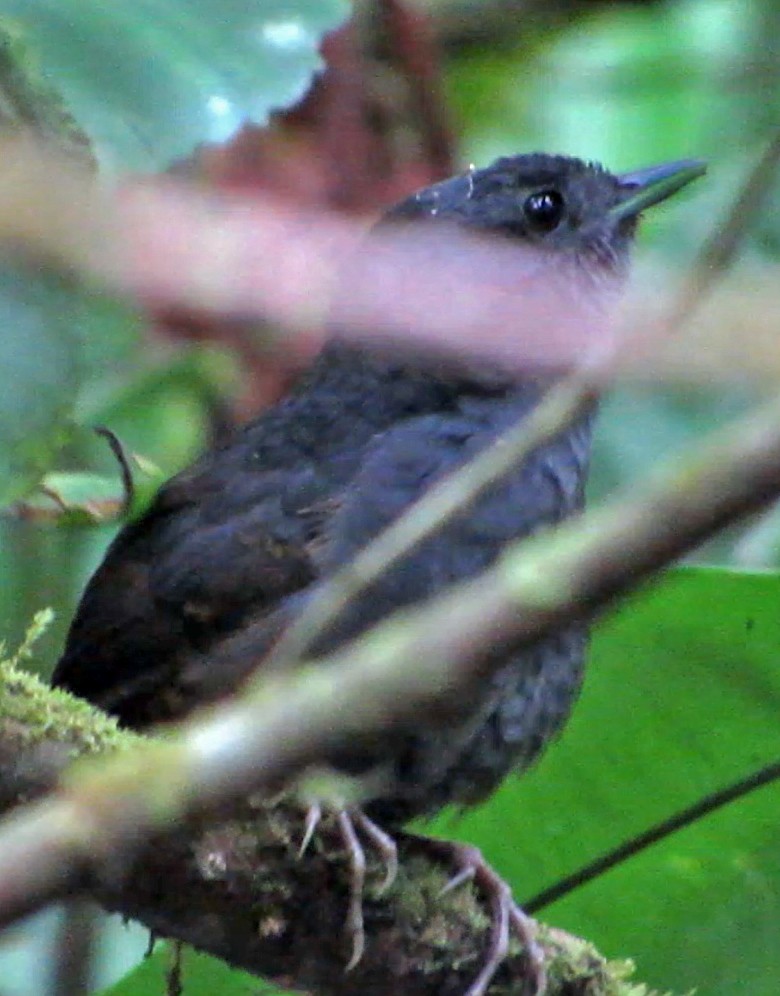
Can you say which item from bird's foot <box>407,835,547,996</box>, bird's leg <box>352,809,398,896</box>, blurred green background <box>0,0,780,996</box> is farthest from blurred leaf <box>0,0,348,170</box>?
bird's foot <box>407,835,547,996</box>

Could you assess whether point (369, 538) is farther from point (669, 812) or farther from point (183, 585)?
point (669, 812)

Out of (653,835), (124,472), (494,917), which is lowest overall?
(653,835)

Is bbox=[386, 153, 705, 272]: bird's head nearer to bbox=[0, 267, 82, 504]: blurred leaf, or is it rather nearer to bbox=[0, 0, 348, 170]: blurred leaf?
bbox=[0, 0, 348, 170]: blurred leaf

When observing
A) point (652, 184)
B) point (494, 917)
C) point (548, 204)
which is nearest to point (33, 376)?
point (494, 917)

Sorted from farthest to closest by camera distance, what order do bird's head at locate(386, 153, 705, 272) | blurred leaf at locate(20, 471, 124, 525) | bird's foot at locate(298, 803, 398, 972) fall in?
bird's head at locate(386, 153, 705, 272)
blurred leaf at locate(20, 471, 124, 525)
bird's foot at locate(298, 803, 398, 972)

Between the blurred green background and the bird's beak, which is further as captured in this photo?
the bird's beak

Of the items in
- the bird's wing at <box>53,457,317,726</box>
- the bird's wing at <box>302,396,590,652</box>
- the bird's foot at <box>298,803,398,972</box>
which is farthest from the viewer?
the bird's wing at <box>53,457,317,726</box>

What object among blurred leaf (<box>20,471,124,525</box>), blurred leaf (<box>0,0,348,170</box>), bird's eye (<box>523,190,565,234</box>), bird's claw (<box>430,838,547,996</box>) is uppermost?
blurred leaf (<box>0,0,348,170</box>)

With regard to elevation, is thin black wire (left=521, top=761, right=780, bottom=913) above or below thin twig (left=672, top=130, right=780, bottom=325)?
below
